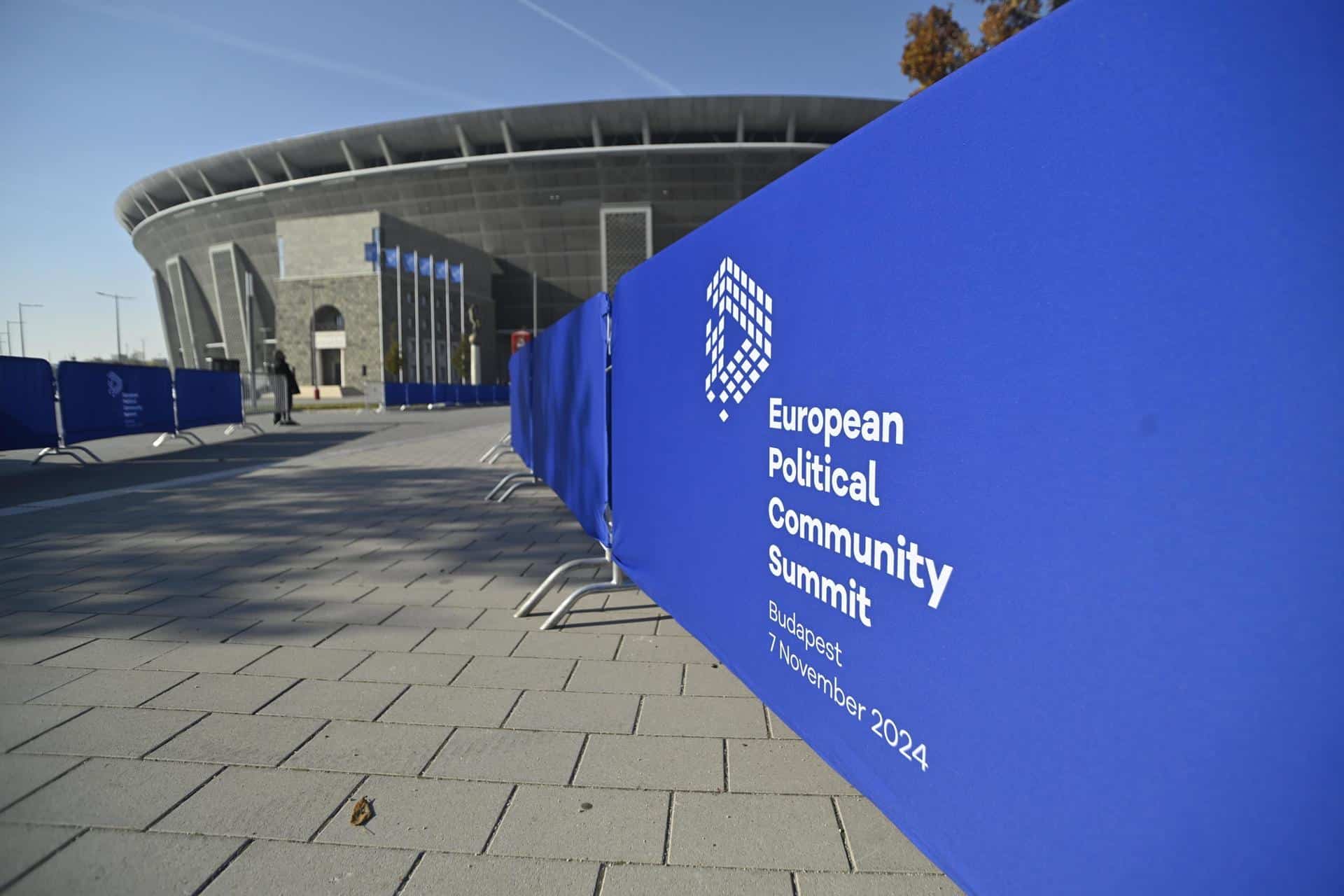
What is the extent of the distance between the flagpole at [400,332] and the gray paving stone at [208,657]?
1864 inches

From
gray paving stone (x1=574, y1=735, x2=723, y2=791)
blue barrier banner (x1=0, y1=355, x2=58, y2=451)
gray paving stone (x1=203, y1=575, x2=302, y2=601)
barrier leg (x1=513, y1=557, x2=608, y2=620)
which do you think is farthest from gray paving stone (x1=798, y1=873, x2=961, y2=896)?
blue barrier banner (x1=0, y1=355, x2=58, y2=451)

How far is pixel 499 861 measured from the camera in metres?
2.01

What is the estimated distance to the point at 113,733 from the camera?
277 cm

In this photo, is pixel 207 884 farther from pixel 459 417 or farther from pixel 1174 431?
pixel 459 417

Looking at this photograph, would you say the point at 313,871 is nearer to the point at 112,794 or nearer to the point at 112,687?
the point at 112,794

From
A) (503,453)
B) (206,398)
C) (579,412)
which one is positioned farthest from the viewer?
(206,398)

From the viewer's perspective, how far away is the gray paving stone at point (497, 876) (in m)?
1.88

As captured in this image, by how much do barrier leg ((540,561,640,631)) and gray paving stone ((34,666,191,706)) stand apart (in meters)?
1.75

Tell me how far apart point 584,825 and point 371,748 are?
99 cm

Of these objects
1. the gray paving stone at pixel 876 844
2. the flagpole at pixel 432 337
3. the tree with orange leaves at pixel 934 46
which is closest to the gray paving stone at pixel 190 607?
the gray paving stone at pixel 876 844

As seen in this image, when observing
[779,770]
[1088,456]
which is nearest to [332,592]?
[779,770]

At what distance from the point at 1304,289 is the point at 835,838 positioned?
1.85m

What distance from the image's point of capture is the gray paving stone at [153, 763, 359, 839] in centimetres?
217

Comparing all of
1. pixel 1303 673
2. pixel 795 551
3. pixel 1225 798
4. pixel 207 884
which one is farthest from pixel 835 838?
pixel 207 884
